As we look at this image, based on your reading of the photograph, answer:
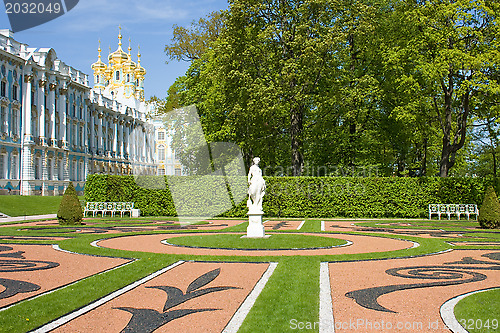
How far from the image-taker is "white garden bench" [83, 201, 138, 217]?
2938 cm

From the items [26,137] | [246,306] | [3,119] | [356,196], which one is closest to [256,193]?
[246,306]

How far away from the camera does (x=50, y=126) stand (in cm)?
5678

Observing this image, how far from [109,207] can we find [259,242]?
17472mm

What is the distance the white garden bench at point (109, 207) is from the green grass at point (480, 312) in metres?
24.2

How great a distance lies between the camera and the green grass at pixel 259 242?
14047mm

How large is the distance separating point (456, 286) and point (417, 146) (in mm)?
35734

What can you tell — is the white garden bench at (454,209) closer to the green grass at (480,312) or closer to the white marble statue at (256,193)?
the white marble statue at (256,193)

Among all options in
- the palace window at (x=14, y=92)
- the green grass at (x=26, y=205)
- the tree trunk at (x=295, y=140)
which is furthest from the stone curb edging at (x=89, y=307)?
the palace window at (x=14, y=92)

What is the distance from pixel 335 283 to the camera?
29.5ft

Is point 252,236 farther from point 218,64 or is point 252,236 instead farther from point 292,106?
point 218,64

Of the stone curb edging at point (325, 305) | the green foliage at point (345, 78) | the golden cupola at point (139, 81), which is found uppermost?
the golden cupola at point (139, 81)

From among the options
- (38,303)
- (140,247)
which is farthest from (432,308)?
(140,247)

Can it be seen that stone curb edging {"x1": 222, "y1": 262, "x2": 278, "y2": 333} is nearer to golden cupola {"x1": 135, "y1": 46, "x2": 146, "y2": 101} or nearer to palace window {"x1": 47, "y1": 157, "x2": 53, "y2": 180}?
palace window {"x1": 47, "y1": 157, "x2": 53, "y2": 180}

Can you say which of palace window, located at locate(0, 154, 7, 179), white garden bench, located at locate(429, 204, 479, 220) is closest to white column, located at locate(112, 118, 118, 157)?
palace window, located at locate(0, 154, 7, 179)
